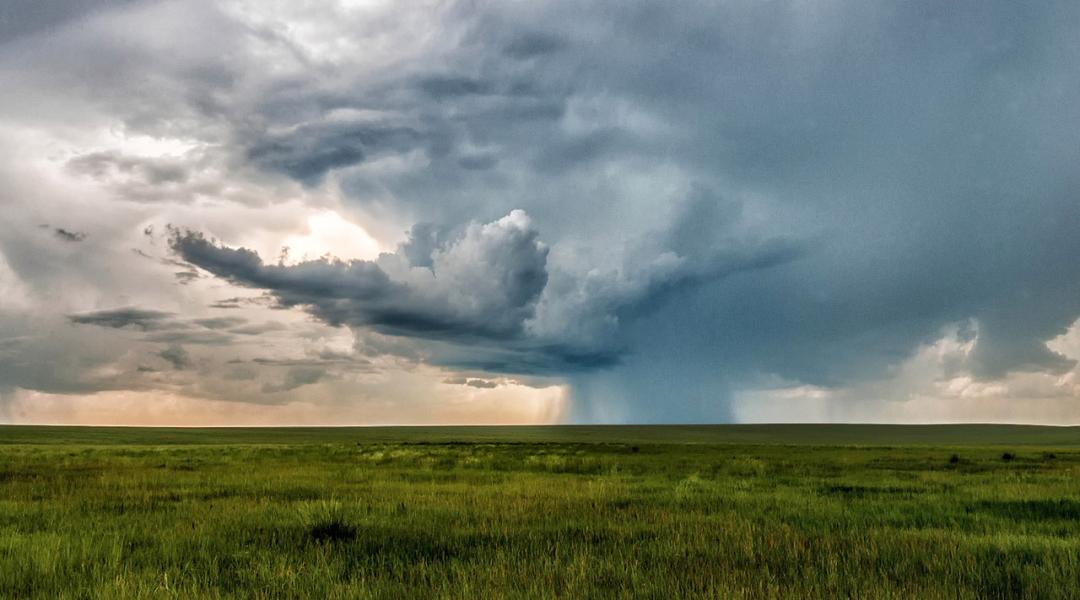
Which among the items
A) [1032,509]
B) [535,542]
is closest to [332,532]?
[535,542]

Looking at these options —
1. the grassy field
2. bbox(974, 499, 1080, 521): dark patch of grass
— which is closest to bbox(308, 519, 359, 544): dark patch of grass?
the grassy field

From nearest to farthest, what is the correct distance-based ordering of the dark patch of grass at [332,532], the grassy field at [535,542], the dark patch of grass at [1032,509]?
the grassy field at [535,542] < the dark patch of grass at [332,532] < the dark patch of grass at [1032,509]

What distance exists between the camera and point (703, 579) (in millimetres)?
8055

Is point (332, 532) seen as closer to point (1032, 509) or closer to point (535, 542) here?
point (535, 542)

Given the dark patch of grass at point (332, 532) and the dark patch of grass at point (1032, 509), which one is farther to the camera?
the dark patch of grass at point (1032, 509)

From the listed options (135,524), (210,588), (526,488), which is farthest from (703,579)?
(526,488)

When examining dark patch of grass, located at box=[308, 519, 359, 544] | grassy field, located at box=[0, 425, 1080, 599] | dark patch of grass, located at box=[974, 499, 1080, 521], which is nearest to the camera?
grassy field, located at box=[0, 425, 1080, 599]

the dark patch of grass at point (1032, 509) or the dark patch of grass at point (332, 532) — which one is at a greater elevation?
the dark patch of grass at point (332, 532)

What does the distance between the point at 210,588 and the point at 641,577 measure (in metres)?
4.90

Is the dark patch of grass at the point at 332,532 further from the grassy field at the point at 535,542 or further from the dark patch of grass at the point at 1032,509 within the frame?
the dark patch of grass at the point at 1032,509

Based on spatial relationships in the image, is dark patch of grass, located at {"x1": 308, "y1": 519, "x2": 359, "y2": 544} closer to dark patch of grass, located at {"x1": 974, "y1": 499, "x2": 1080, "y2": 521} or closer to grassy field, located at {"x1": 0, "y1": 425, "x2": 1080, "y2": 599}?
grassy field, located at {"x1": 0, "y1": 425, "x2": 1080, "y2": 599}

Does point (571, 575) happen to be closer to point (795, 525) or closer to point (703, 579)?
point (703, 579)

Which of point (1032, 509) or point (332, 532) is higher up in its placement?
point (332, 532)

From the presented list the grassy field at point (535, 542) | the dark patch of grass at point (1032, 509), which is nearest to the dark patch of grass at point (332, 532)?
the grassy field at point (535, 542)
